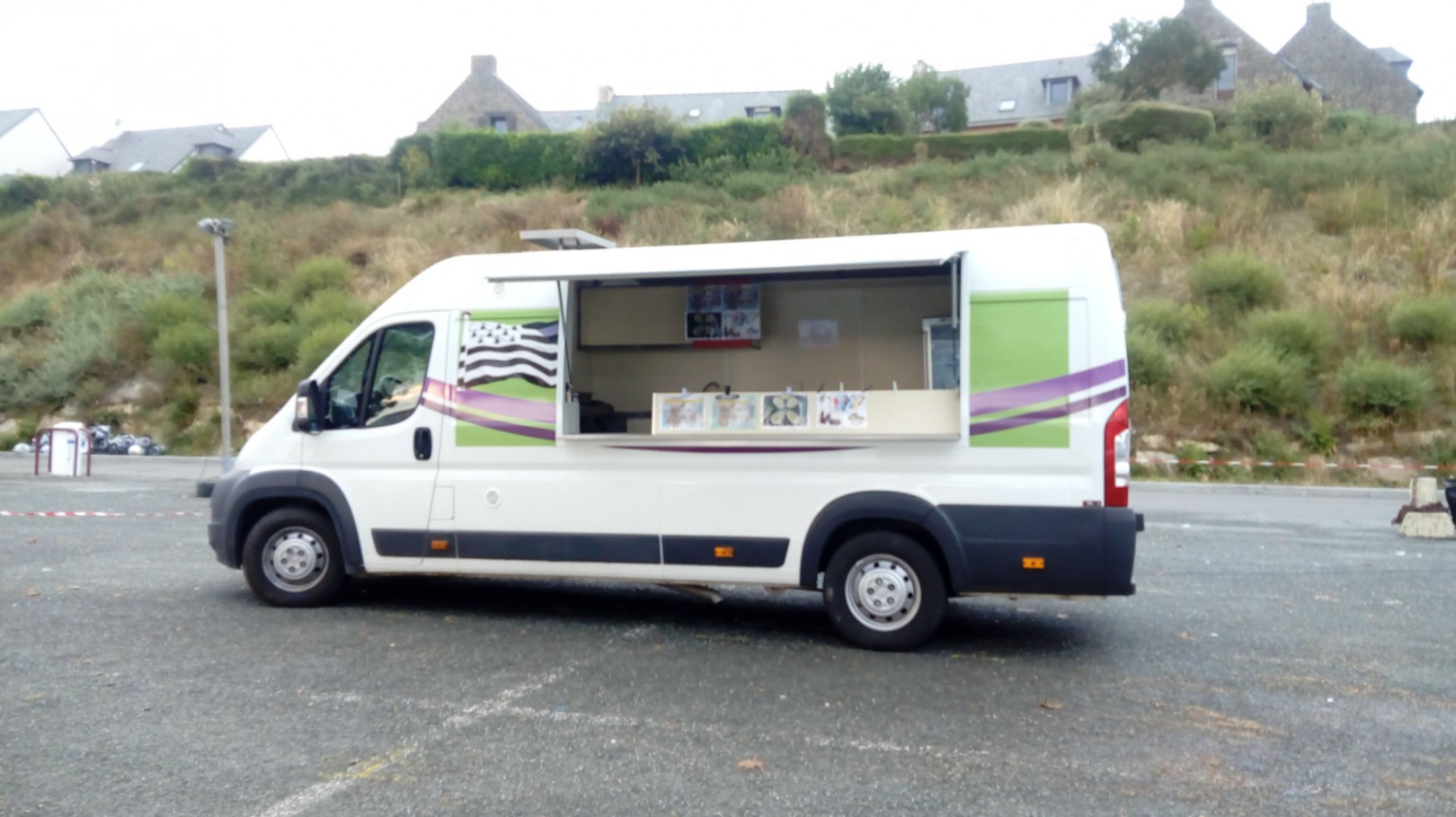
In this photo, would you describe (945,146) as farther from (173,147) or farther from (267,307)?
(173,147)

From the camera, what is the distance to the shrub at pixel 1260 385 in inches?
883

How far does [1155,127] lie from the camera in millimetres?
36375

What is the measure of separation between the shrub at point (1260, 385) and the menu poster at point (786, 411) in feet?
55.9

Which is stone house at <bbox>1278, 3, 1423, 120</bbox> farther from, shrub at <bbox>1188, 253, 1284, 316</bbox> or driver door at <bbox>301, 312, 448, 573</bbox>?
driver door at <bbox>301, 312, 448, 573</bbox>

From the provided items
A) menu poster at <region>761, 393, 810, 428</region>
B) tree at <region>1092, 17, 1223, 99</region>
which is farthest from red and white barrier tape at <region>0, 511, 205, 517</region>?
tree at <region>1092, 17, 1223, 99</region>

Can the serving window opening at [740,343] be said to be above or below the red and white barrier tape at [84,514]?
above

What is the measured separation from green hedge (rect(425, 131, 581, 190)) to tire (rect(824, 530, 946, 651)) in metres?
33.4

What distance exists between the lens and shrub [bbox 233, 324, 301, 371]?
29094 mm

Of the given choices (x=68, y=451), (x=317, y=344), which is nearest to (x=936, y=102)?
(x=317, y=344)

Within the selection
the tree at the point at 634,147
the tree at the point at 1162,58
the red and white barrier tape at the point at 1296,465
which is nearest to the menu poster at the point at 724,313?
the red and white barrier tape at the point at 1296,465

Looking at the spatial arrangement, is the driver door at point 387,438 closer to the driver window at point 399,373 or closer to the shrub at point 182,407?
the driver window at point 399,373

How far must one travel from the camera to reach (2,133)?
6219 cm

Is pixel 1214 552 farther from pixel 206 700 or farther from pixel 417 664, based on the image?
pixel 206 700

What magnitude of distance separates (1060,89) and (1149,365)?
3668cm
